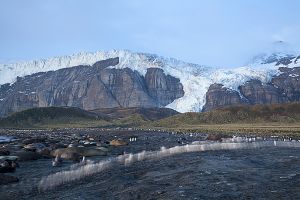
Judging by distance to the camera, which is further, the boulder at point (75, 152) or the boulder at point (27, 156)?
the boulder at point (75, 152)

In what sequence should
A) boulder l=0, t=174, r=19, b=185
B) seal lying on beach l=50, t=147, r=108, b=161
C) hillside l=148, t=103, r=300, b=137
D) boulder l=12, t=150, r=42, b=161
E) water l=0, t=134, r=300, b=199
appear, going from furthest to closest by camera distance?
hillside l=148, t=103, r=300, b=137, seal lying on beach l=50, t=147, r=108, b=161, boulder l=12, t=150, r=42, b=161, boulder l=0, t=174, r=19, b=185, water l=0, t=134, r=300, b=199

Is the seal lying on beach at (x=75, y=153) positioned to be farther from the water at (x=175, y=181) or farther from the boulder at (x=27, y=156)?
the water at (x=175, y=181)

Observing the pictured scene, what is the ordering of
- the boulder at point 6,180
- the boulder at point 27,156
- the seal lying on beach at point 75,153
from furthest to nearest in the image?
the seal lying on beach at point 75,153 → the boulder at point 27,156 → the boulder at point 6,180

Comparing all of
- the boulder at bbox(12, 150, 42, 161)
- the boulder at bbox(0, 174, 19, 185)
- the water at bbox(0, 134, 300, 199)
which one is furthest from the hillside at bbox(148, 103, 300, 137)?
the boulder at bbox(0, 174, 19, 185)

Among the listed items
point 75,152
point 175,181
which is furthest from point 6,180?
point 75,152

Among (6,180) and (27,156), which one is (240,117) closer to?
(27,156)

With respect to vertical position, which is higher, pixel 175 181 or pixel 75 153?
pixel 75 153

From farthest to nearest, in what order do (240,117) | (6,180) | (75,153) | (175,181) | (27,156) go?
(240,117) < (75,153) < (27,156) < (6,180) < (175,181)

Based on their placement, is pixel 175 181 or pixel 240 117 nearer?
pixel 175 181

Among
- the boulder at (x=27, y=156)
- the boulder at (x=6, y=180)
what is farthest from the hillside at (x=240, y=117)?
the boulder at (x=6, y=180)

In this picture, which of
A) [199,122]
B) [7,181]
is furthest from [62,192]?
[199,122]

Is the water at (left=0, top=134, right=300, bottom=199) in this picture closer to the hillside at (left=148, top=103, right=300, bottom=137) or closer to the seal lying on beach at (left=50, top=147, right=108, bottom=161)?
the seal lying on beach at (left=50, top=147, right=108, bottom=161)

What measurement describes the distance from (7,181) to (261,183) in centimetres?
1460

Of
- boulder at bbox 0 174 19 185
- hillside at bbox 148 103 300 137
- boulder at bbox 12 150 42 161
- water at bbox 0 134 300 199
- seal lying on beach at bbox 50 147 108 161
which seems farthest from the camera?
hillside at bbox 148 103 300 137
